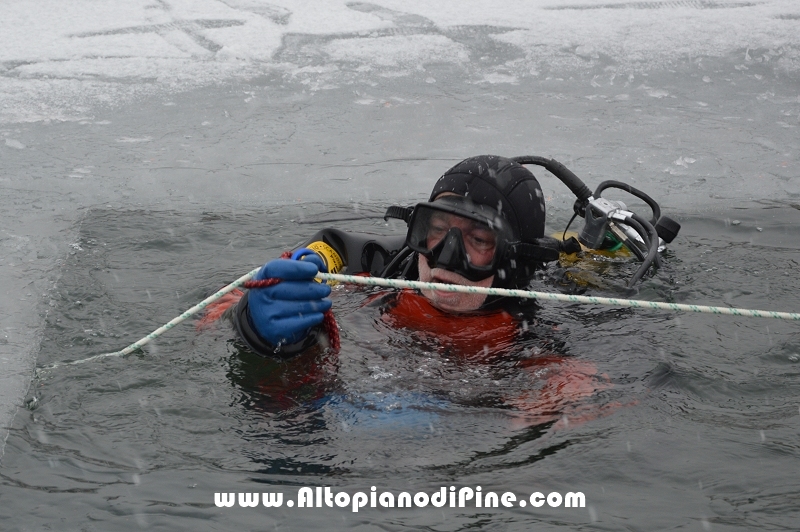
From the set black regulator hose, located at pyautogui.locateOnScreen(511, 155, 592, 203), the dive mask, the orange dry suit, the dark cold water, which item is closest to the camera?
the dark cold water

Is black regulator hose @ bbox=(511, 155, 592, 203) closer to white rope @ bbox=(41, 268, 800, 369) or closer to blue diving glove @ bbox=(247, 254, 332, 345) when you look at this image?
white rope @ bbox=(41, 268, 800, 369)

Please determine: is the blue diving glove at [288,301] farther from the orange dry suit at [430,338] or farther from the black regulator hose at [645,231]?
the black regulator hose at [645,231]

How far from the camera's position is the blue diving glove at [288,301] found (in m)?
2.93

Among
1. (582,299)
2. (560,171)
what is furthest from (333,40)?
(582,299)

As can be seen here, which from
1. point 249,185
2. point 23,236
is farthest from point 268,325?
point 249,185

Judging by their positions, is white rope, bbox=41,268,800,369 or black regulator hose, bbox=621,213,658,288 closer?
white rope, bbox=41,268,800,369

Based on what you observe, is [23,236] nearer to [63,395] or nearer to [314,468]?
[63,395]

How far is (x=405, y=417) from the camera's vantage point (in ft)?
9.56

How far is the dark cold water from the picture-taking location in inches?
94.3

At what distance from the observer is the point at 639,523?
7.69ft

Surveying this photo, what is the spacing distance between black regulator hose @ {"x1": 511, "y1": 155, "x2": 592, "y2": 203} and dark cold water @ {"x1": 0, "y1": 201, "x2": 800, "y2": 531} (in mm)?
411

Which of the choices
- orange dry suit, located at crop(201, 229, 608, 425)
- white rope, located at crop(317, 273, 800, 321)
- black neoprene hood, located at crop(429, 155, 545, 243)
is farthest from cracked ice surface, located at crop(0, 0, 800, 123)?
white rope, located at crop(317, 273, 800, 321)

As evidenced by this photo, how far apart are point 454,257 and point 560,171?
3.03ft

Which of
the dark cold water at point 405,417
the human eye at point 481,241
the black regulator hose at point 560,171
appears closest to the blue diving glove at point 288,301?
the dark cold water at point 405,417
